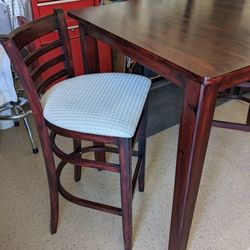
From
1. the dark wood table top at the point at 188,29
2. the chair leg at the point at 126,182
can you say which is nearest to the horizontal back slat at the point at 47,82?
the dark wood table top at the point at 188,29

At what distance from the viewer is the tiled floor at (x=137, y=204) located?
1.31 meters

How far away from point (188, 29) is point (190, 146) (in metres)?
0.49

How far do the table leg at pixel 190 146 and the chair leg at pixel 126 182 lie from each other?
0.58 feet

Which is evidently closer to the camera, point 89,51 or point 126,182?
point 126,182

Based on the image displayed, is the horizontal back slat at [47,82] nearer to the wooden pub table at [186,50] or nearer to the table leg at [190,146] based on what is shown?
the wooden pub table at [186,50]

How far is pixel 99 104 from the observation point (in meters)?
1.08

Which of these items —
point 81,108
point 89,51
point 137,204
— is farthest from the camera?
→ point 137,204

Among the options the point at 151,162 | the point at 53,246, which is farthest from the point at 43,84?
the point at 151,162

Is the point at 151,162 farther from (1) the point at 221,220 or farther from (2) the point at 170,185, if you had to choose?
(1) the point at 221,220

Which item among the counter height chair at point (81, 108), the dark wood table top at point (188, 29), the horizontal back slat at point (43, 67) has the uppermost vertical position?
the dark wood table top at point (188, 29)

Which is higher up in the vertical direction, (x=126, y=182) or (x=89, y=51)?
(x=89, y=51)

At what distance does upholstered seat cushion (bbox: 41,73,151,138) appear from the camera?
1012mm

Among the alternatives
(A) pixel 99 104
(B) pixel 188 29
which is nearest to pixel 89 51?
(A) pixel 99 104

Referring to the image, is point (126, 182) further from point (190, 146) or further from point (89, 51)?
point (89, 51)
